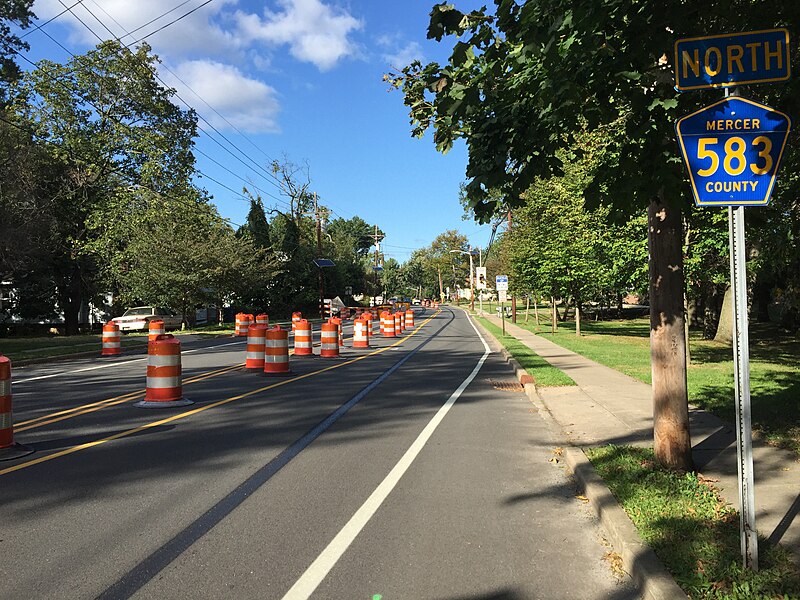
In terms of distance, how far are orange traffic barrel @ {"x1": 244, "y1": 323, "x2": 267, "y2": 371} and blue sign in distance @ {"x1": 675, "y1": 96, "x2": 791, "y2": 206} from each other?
11.4 meters

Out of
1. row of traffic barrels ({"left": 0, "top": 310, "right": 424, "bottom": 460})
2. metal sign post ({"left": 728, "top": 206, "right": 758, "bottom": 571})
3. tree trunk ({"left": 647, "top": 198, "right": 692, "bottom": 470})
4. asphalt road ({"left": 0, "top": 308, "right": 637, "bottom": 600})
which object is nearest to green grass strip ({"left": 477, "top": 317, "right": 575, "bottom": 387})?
asphalt road ({"left": 0, "top": 308, "right": 637, "bottom": 600})

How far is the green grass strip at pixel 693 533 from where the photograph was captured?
3.43 meters

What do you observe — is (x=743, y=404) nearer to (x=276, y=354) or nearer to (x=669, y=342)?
(x=669, y=342)

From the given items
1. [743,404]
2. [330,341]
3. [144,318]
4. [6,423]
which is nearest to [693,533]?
[743,404]

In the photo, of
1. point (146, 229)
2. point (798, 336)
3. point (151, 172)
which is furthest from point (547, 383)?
point (151, 172)

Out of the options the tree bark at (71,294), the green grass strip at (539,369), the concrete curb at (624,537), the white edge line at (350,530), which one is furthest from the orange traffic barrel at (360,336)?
the tree bark at (71,294)

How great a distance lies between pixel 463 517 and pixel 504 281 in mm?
23610

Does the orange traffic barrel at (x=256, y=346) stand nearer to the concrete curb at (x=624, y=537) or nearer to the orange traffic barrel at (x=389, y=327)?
the concrete curb at (x=624, y=537)

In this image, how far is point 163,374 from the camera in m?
9.55

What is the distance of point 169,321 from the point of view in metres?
39.2

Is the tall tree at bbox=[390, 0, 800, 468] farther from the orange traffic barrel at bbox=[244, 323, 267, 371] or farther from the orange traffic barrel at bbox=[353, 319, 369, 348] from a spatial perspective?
the orange traffic barrel at bbox=[353, 319, 369, 348]

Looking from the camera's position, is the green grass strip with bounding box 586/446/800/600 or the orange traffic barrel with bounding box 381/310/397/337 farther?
the orange traffic barrel with bounding box 381/310/397/337

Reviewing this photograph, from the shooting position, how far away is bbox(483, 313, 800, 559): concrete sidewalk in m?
4.59

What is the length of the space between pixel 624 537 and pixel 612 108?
3.91 metres
